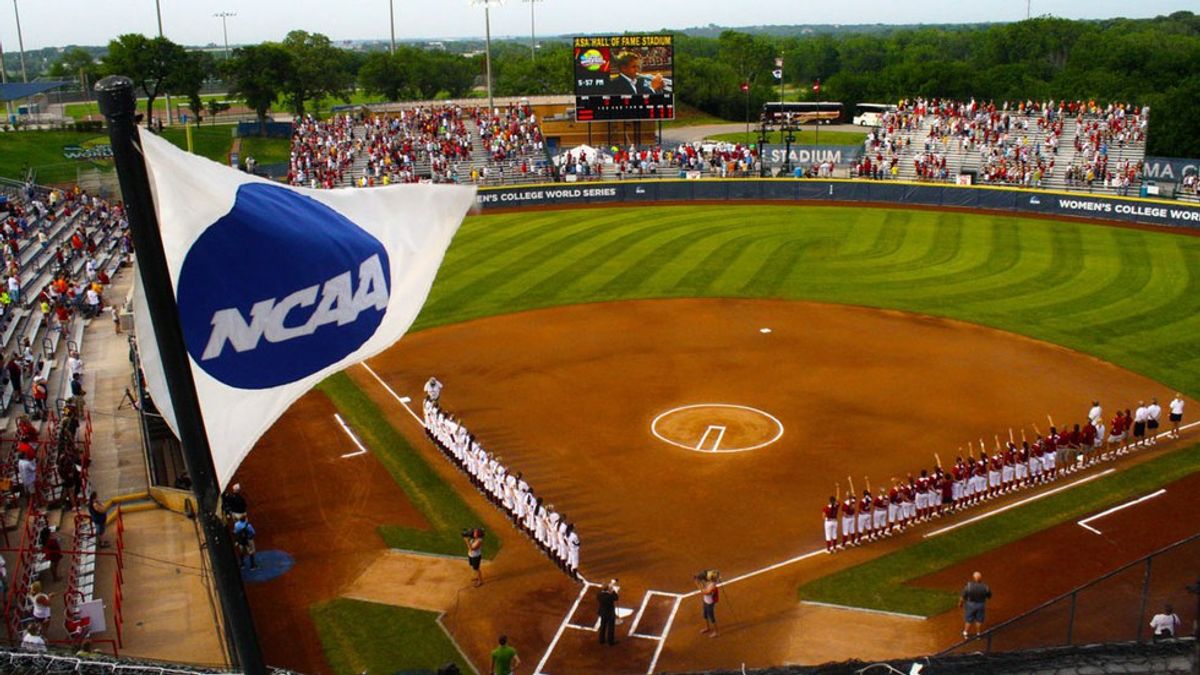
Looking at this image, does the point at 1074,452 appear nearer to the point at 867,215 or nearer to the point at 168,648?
the point at 168,648

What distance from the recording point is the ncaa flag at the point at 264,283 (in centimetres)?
583

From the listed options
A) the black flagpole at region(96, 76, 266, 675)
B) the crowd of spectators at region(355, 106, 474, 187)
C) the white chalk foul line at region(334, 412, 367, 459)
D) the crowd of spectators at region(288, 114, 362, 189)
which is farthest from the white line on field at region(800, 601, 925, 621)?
the crowd of spectators at region(288, 114, 362, 189)

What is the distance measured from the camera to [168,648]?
16.8m

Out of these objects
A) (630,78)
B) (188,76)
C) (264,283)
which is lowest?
(264,283)

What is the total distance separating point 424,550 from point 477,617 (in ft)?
9.68

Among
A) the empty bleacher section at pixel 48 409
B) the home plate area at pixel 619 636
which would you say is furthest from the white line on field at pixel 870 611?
the empty bleacher section at pixel 48 409

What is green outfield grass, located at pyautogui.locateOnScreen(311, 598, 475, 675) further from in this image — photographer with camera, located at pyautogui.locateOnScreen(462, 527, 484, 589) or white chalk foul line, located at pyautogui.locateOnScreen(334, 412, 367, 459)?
white chalk foul line, located at pyautogui.locateOnScreen(334, 412, 367, 459)

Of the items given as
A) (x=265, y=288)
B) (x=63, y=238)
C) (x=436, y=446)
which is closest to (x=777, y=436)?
(x=436, y=446)

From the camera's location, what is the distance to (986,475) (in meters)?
22.3

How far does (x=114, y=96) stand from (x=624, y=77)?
198 feet

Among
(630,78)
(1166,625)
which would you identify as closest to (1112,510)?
(1166,625)

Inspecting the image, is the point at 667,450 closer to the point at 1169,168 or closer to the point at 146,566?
the point at 146,566

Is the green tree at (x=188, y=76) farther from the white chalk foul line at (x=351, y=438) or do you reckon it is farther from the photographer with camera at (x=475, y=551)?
the photographer with camera at (x=475, y=551)

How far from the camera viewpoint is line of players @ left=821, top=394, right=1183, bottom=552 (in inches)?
810
